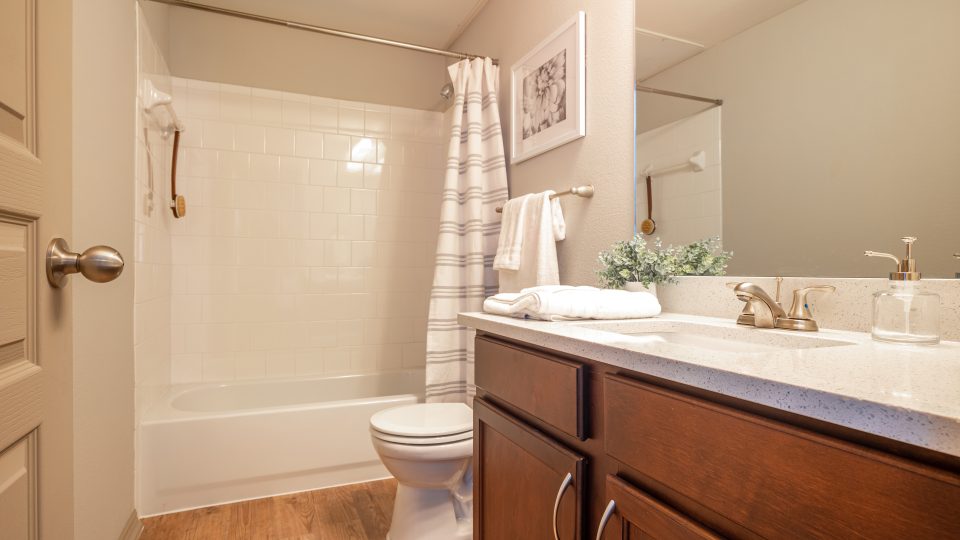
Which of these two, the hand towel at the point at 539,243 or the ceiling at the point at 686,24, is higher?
the ceiling at the point at 686,24

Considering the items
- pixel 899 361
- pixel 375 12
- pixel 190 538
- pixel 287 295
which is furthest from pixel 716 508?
pixel 375 12

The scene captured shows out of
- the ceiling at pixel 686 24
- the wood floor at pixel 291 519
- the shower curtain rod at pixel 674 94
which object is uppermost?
the ceiling at pixel 686 24

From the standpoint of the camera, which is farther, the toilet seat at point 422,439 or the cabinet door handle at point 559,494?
the toilet seat at point 422,439

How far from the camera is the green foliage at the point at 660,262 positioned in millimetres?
1257

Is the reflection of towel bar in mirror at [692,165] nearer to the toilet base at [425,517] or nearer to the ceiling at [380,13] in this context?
the toilet base at [425,517]

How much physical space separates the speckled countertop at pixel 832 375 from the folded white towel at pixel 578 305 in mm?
172

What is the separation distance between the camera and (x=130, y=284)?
1.69m

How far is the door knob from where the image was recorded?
595mm

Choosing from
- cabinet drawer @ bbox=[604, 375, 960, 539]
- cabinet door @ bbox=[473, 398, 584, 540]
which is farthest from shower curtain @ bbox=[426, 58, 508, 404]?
cabinet drawer @ bbox=[604, 375, 960, 539]

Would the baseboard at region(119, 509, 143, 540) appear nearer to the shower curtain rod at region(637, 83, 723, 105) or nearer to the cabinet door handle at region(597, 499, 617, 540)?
the cabinet door handle at region(597, 499, 617, 540)

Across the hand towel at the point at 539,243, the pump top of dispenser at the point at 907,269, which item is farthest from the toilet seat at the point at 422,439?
the pump top of dispenser at the point at 907,269

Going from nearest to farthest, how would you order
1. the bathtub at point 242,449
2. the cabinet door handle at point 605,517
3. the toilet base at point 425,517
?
the cabinet door handle at point 605,517 → the toilet base at point 425,517 → the bathtub at point 242,449

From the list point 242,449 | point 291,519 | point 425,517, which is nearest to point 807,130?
point 425,517

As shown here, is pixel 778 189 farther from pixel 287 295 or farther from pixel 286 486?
pixel 287 295
